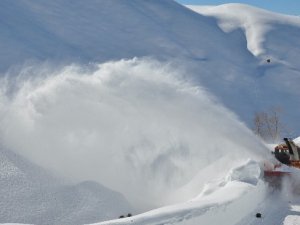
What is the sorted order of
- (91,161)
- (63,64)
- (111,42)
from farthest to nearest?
(111,42) < (63,64) < (91,161)

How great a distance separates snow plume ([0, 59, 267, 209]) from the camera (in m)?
10.8

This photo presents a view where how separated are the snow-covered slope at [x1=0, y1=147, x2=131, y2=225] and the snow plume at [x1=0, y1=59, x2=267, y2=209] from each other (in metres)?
0.42

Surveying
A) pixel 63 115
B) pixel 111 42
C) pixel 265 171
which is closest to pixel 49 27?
pixel 111 42

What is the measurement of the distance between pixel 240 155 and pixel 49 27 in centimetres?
3668

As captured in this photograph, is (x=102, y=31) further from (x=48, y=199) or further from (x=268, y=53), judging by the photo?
(x=48, y=199)

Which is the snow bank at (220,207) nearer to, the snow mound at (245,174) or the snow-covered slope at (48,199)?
the snow mound at (245,174)

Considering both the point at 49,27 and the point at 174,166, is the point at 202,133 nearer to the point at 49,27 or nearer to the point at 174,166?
the point at 174,166

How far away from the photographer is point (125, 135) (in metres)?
13.1

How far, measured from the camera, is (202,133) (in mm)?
13617

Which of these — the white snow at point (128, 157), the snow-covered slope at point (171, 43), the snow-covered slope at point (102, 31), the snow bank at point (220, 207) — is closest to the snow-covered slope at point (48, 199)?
the white snow at point (128, 157)

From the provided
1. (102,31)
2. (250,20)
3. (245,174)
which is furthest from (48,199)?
(250,20)

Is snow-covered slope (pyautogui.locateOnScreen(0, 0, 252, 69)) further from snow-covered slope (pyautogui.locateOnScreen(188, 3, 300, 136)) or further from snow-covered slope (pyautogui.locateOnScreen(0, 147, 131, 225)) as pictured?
snow-covered slope (pyautogui.locateOnScreen(0, 147, 131, 225))

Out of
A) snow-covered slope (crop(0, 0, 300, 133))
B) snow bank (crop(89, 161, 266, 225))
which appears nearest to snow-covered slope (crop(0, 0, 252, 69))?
snow-covered slope (crop(0, 0, 300, 133))

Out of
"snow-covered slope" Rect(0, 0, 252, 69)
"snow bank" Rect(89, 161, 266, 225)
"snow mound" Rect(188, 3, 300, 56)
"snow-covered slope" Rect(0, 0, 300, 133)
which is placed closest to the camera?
"snow bank" Rect(89, 161, 266, 225)
